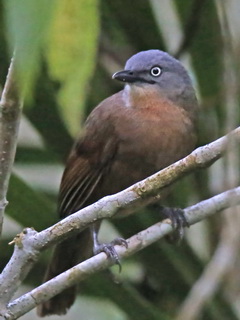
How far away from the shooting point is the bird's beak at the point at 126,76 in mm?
3287

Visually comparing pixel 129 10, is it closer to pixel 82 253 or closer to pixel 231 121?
pixel 82 253

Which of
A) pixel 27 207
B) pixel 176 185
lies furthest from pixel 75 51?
pixel 176 185

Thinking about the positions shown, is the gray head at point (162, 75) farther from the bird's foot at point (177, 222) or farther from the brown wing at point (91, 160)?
the bird's foot at point (177, 222)

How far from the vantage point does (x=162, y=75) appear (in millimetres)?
3559

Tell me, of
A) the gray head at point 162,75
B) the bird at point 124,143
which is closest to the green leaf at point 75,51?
the bird at point 124,143

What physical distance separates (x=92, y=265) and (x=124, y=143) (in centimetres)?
117

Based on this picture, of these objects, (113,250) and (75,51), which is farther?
(113,250)

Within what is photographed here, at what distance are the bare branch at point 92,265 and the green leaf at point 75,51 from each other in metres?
0.71

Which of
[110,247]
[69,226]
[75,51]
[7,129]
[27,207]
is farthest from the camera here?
[27,207]

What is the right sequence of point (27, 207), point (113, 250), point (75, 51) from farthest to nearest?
point (27, 207), point (113, 250), point (75, 51)

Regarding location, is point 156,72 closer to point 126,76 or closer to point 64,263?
point 126,76

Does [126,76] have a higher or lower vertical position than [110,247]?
higher

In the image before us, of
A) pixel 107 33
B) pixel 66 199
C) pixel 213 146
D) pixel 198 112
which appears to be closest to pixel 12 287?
pixel 213 146

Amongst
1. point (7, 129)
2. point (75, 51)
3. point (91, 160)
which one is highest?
point (91, 160)
